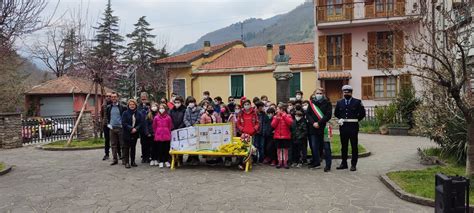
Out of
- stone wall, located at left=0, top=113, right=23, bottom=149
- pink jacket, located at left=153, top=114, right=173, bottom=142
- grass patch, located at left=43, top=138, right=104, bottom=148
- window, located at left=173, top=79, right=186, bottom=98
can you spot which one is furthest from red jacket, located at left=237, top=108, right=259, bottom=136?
window, located at left=173, top=79, right=186, bottom=98

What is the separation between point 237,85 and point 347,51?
8.27 m

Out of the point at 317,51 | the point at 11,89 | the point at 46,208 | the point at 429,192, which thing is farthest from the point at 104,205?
the point at 11,89

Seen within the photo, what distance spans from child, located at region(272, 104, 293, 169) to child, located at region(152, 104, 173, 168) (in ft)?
8.71

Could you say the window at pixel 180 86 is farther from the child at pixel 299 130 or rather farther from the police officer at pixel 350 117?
the police officer at pixel 350 117

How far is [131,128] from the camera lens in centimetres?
1020

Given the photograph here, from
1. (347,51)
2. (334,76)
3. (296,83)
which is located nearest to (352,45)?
(347,51)

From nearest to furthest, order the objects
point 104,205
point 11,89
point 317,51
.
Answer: point 104,205, point 317,51, point 11,89

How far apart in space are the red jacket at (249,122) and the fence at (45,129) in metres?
11.4

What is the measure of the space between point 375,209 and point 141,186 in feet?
14.7

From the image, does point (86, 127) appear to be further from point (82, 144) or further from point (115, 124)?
point (115, 124)

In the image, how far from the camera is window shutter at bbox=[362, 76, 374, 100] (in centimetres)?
2683

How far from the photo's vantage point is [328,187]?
7.87 metres

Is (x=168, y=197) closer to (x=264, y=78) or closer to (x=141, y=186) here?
(x=141, y=186)

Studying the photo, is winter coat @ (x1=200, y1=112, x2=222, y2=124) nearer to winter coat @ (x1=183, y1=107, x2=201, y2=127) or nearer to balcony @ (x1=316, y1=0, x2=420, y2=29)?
winter coat @ (x1=183, y1=107, x2=201, y2=127)
